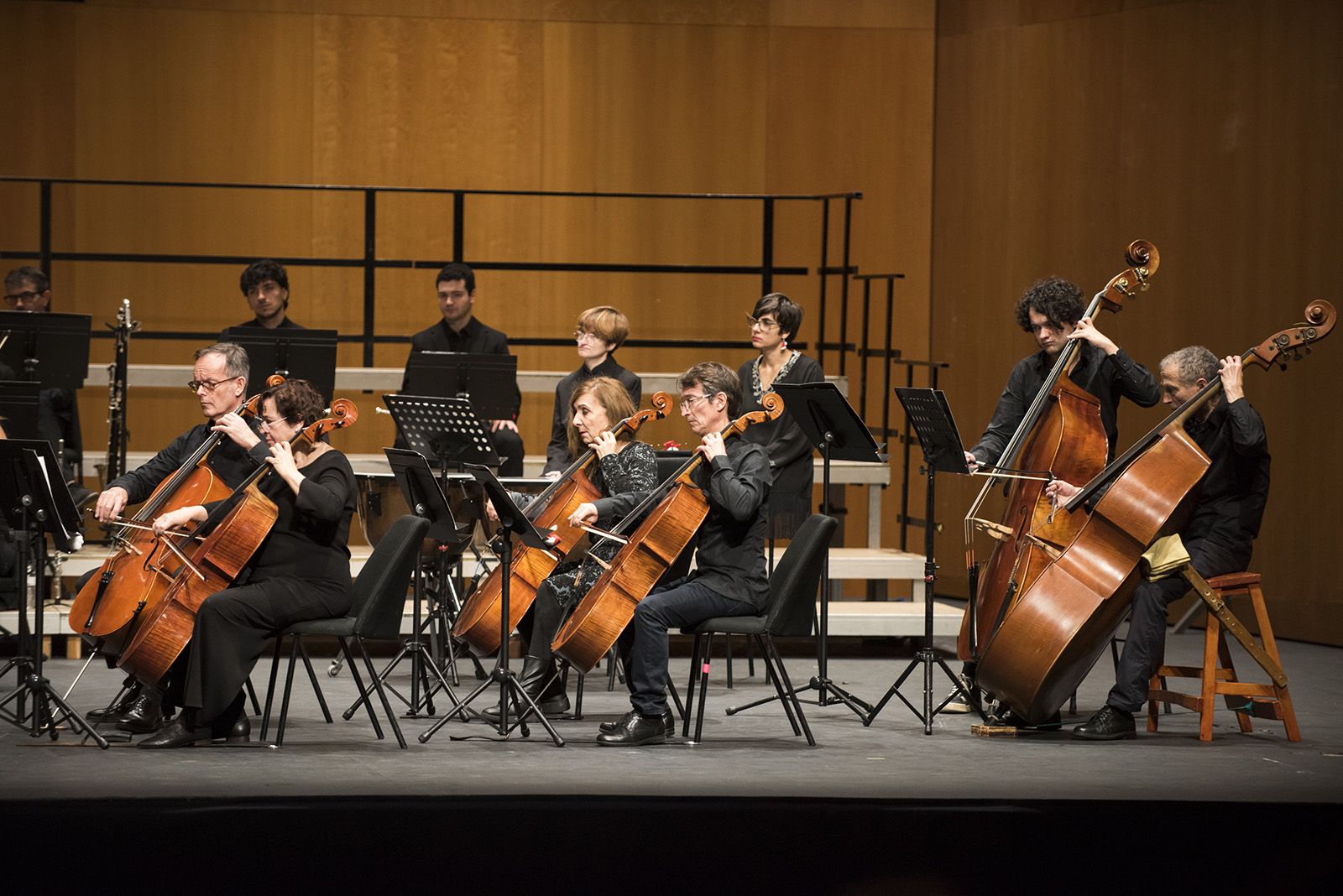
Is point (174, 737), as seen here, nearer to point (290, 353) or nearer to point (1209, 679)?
point (290, 353)

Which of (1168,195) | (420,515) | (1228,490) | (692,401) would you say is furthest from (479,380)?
(1168,195)

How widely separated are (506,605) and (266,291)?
Answer: 2.53 meters

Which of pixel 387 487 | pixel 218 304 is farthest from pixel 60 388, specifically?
pixel 218 304

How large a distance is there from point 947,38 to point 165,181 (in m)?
4.24

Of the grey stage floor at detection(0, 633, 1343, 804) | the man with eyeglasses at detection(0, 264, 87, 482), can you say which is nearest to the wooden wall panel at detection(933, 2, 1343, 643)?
the grey stage floor at detection(0, 633, 1343, 804)

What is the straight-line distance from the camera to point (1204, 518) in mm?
5211

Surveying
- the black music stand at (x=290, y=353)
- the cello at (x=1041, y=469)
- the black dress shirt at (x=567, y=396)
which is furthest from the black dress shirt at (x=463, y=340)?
the cello at (x=1041, y=469)

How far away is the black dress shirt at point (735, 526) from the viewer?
16.0ft

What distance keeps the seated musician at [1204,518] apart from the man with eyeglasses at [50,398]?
4.17 m

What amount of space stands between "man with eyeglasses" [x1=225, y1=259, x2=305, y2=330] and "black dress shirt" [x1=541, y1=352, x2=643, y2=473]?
1.26 meters

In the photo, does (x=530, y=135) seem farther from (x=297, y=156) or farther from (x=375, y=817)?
(x=375, y=817)

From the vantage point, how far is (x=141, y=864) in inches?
140

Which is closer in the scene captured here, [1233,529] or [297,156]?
[1233,529]

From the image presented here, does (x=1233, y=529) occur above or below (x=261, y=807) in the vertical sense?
above
